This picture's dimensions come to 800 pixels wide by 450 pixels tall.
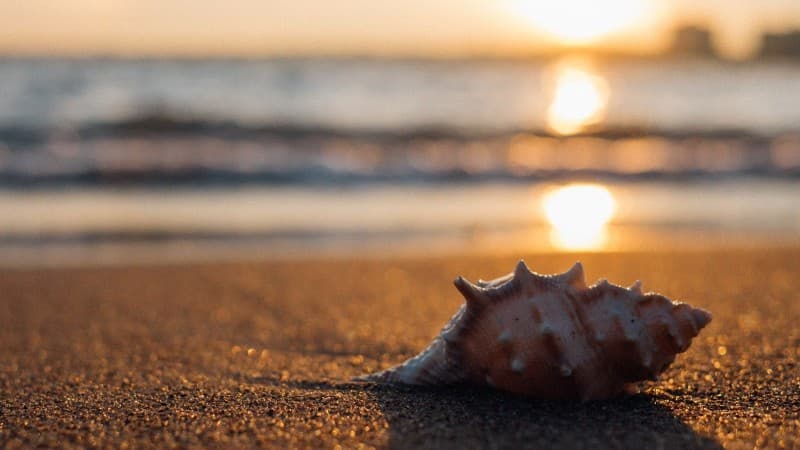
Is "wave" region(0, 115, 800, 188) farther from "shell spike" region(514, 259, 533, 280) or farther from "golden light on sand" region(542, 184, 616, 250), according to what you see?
"shell spike" region(514, 259, 533, 280)

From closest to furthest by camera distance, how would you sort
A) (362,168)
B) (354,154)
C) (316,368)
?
(316,368) → (362,168) → (354,154)

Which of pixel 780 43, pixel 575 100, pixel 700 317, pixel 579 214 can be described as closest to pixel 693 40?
pixel 780 43

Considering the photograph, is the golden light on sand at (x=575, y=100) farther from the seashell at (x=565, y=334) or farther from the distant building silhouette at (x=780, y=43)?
the seashell at (x=565, y=334)

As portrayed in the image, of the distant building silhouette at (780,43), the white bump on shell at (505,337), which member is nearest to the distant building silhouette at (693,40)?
the distant building silhouette at (780,43)

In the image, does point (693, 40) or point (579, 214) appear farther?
point (693, 40)

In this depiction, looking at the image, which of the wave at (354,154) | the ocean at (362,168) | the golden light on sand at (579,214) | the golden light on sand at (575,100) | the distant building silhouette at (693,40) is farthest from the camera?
the distant building silhouette at (693,40)

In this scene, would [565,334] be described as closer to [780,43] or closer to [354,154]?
[354,154]
